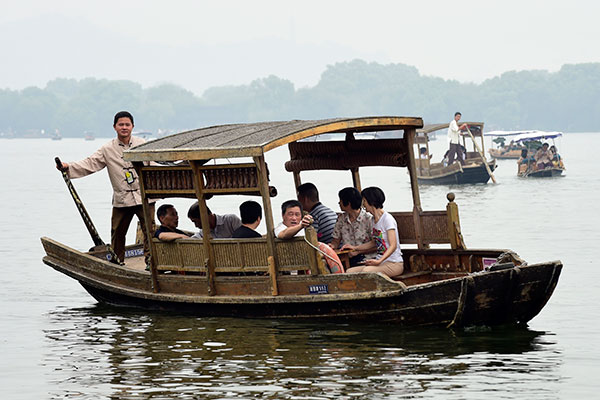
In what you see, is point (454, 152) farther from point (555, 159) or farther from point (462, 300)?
point (462, 300)

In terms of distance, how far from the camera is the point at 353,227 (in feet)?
36.3

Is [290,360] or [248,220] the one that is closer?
[290,360]

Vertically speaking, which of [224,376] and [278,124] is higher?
[278,124]

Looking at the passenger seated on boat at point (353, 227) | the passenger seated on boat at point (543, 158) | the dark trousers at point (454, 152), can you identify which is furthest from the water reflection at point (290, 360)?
the passenger seated on boat at point (543, 158)

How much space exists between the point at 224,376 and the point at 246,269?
1839 mm

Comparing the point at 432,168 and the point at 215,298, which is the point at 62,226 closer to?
the point at 432,168

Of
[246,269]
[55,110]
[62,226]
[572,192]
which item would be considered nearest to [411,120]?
[246,269]

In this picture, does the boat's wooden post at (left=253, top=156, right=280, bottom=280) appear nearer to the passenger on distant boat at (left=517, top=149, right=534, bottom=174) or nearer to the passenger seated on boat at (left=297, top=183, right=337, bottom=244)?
the passenger seated on boat at (left=297, top=183, right=337, bottom=244)

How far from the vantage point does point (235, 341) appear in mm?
10156

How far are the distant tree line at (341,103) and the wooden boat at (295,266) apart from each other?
147 m

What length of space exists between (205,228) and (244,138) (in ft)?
3.32

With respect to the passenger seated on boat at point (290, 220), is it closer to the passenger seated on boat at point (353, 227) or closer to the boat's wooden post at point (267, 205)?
the boat's wooden post at point (267, 205)

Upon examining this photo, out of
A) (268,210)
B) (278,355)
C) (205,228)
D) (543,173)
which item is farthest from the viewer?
(543,173)

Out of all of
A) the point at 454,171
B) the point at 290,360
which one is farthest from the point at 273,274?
the point at 454,171
